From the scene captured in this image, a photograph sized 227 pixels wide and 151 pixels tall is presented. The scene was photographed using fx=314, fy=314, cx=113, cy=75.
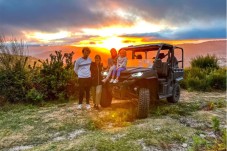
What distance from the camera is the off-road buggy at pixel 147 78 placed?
28.2ft

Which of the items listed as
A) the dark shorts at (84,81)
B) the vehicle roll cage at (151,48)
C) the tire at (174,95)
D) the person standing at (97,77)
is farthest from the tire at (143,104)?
the tire at (174,95)

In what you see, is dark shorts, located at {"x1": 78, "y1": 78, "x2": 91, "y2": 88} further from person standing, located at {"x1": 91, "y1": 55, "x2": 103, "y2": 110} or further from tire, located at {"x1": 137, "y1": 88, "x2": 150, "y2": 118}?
tire, located at {"x1": 137, "y1": 88, "x2": 150, "y2": 118}

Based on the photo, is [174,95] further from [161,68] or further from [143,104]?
[143,104]

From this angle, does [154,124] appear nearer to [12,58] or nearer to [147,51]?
[147,51]

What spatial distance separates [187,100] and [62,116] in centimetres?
537

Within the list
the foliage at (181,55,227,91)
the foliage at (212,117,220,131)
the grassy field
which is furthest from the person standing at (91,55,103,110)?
the foliage at (181,55,227,91)

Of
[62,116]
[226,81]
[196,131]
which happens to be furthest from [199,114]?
[226,81]

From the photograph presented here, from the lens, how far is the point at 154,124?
25.2 feet

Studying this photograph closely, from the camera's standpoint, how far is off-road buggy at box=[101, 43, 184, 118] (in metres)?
8.60

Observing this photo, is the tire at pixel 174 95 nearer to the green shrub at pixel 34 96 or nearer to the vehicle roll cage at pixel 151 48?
the vehicle roll cage at pixel 151 48

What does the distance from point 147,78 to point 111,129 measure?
2121 mm

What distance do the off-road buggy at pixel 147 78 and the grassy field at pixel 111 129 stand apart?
468 mm

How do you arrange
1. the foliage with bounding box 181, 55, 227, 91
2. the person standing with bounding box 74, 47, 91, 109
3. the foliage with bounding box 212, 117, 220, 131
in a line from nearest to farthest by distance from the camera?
the foliage with bounding box 212, 117, 220, 131 < the person standing with bounding box 74, 47, 91, 109 < the foliage with bounding box 181, 55, 227, 91

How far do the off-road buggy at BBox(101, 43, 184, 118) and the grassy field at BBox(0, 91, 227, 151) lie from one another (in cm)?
47
